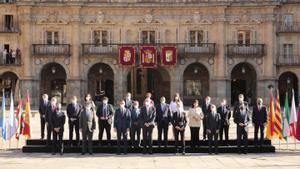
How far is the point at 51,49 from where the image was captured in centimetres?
5178

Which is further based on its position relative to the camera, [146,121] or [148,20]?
[148,20]

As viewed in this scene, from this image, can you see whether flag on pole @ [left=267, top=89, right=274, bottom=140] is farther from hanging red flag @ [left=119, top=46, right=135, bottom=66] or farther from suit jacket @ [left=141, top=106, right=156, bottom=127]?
hanging red flag @ [left=119, top=46, right=135, bottom=66]

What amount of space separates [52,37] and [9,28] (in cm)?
407

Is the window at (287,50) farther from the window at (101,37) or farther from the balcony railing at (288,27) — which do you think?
the window at (101,37)

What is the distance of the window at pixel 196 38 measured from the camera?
52000 millimetres

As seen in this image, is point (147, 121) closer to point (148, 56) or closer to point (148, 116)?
point (148, 116)

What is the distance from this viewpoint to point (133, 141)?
81.2ft

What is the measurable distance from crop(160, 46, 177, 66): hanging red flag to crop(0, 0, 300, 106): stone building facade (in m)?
0.76

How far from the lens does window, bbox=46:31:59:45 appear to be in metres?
52.1

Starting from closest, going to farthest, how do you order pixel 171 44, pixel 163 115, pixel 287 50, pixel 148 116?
pixel 148 116 → pixel 163 115 → pixel 171 44 → pixel 287 50

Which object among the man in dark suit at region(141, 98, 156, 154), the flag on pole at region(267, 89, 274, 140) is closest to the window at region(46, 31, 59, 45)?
the man in dark suit at region(141, 98, 156, 154)

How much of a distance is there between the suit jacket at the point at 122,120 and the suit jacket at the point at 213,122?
3074 millimetres

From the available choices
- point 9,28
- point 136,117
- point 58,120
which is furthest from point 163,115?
point 9,28

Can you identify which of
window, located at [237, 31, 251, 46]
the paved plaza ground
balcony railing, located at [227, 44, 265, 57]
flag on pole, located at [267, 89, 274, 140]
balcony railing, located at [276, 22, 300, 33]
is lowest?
the paved plaza ground
